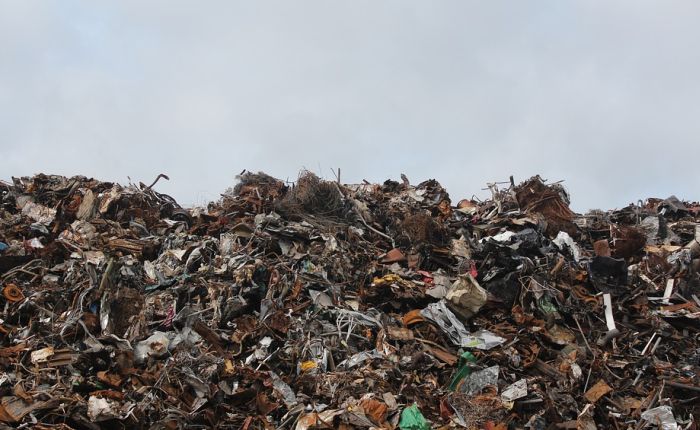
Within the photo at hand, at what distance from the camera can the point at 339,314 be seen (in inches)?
342

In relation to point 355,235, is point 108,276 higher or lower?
lower

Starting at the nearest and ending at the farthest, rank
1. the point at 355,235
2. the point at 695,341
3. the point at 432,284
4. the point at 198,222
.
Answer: the point at 695,341
the point at 432,284
the point at 355,235
the point at 198,222

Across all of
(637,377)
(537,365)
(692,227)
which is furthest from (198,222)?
(692,227)

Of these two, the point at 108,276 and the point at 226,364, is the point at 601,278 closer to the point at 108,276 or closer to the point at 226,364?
the point at 226,364

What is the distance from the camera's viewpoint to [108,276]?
9.02 meters

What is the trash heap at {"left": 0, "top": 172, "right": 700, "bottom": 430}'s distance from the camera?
7.27m

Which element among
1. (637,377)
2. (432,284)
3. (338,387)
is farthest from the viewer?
(432,284)

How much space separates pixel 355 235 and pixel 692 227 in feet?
21.1

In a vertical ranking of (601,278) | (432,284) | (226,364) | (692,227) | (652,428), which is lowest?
(226,364)

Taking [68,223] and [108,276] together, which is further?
[68,223]

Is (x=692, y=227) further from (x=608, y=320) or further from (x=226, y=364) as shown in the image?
(x=226, y=364)

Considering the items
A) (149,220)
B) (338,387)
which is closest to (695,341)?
(338,387)

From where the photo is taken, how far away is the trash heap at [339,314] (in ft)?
23.8

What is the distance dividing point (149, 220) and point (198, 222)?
92 cm
